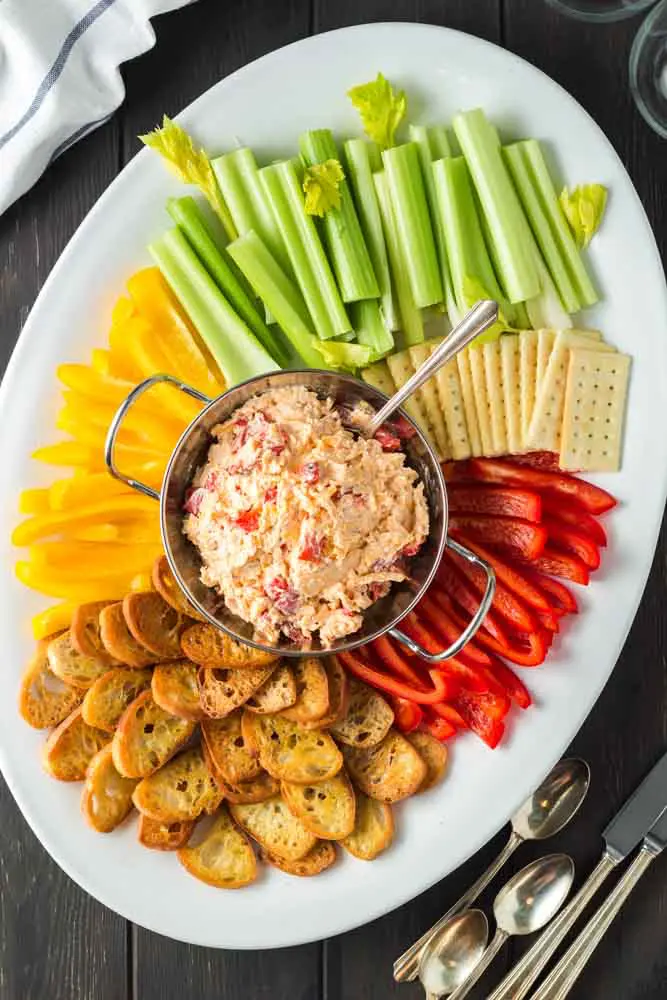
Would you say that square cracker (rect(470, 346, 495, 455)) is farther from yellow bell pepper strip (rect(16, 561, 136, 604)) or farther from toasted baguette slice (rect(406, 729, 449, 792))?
yellow bell pepper strip (rect(16, 561, 136, 604))

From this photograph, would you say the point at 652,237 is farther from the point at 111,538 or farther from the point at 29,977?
the point at 29,977

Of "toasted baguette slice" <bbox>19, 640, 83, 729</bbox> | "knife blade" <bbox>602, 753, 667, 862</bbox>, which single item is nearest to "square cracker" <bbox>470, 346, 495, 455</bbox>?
"knife blade" <bbox>602, 753, 667, 862</bbox>

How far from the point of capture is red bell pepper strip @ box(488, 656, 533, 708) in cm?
260

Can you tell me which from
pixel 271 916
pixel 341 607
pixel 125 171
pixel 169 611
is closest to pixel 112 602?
pixel 169 611

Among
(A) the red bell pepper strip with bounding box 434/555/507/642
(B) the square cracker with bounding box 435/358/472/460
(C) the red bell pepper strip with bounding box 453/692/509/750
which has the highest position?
(B) the square cracker with bounding box 435/358/472/460

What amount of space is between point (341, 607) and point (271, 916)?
0.95 meters

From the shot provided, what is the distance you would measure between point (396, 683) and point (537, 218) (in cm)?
128

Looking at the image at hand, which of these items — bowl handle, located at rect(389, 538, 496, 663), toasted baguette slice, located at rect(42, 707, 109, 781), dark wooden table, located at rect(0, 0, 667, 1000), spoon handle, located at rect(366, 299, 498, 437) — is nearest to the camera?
spoon handle, located at rect(366, 299, 498, 437)

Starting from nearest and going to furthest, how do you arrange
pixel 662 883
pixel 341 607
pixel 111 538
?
pixel 341 607, pixel 111 538, pixel 662 883

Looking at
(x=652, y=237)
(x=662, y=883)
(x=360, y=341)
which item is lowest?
(x=662, y=883)

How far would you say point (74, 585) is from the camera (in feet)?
8.50

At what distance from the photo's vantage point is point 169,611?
2.61 metres

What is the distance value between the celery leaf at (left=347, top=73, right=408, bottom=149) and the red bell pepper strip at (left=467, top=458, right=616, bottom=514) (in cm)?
90

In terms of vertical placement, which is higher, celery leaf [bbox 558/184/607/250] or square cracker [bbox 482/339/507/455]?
celery leaf [bbox 558/184/607/250]
